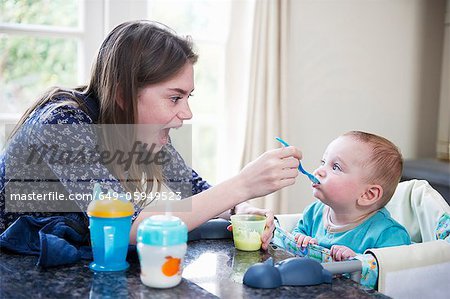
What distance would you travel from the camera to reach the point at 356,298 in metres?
1.09

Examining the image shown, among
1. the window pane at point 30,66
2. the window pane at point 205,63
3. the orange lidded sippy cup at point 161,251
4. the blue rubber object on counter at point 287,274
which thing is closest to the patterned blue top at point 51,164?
the orange lidded sippy cup at point 161,251

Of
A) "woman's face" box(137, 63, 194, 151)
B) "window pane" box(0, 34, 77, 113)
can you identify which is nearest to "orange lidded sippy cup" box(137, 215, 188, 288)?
"woman's face" box(137, 63, 194, 151)

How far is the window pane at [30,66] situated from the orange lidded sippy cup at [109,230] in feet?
6.05

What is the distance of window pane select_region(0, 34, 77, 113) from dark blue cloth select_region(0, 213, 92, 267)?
166cm

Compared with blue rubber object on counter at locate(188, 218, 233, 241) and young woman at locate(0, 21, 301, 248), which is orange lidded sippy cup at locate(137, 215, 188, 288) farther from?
blue rubber object on counter at locate(188, 218, 233, 241)

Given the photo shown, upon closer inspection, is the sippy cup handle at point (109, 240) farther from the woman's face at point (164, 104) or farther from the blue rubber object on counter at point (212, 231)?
the woman's face at point (164, 104)

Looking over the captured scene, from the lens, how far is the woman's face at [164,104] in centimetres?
159

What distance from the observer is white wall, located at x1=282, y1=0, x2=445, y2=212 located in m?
3.36

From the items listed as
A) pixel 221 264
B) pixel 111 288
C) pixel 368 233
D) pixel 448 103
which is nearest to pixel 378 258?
pixel 368 233

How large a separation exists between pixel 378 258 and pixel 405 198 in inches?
20.2

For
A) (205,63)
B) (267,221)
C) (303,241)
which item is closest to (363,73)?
(205,63)

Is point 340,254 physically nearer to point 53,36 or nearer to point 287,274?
point 287,274

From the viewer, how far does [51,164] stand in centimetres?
137

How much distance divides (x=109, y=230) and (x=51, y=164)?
30 cm
